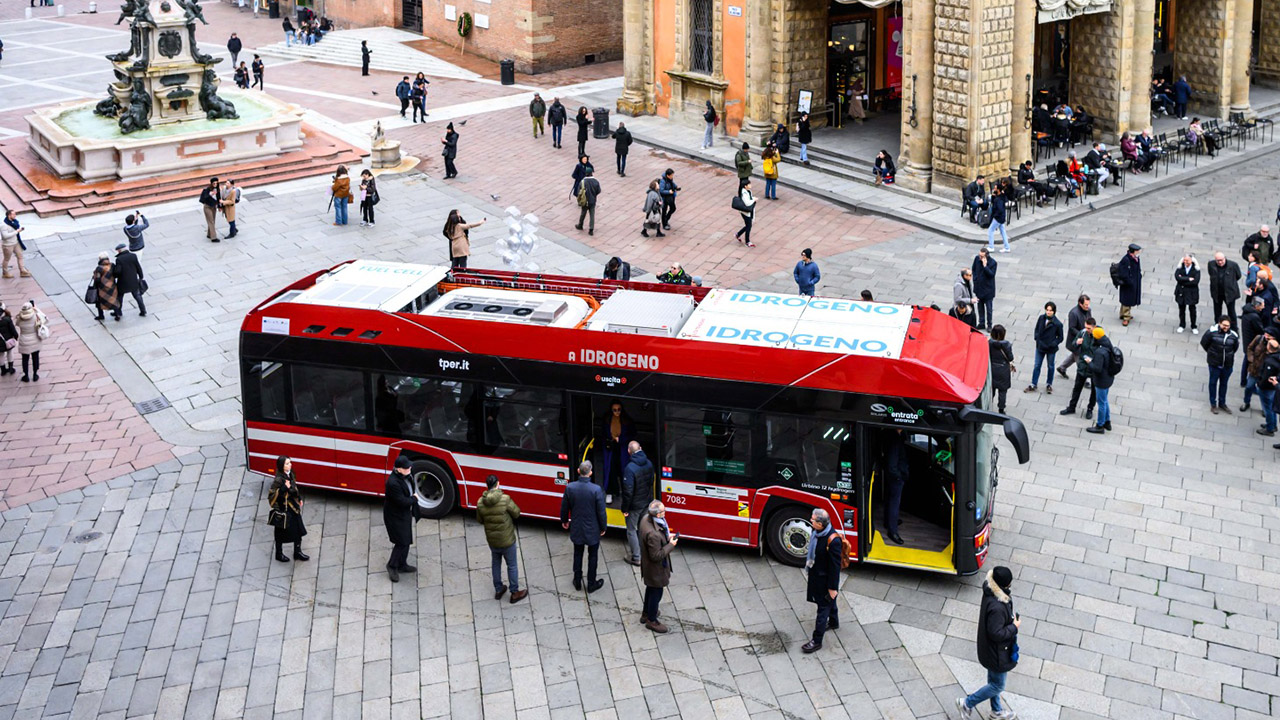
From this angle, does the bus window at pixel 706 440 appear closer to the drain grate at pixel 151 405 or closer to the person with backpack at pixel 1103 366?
the person with backpack at pixel 1103 366

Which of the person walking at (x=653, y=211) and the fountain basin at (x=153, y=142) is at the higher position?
the fountain basin at (x=153, y=142)

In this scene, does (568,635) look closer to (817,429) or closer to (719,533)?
(719,533)

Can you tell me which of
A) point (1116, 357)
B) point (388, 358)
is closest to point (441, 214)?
point (388, 358)

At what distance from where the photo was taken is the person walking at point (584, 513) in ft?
46.8

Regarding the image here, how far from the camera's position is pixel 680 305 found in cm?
1611

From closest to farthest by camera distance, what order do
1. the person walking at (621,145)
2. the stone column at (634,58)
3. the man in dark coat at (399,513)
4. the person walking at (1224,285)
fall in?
1. the man in dark coat at (399,513)
2. the person walking at (1224,285)
3. the person walking at (621,145)
4. the stone column at (634,58)

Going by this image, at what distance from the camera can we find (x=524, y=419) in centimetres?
1594

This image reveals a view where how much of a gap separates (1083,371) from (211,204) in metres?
18.1

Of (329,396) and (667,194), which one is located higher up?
(667,194)

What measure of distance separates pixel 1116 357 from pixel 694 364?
6778 mm

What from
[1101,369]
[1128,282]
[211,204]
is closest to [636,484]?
[1101,369]

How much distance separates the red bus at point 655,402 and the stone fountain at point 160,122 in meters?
18.2

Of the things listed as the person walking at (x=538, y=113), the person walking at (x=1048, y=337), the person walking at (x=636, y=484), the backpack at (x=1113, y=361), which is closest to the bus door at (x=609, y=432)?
the person walking at (x=636, y=484)

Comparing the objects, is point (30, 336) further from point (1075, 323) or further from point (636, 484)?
point (1075, 323)
